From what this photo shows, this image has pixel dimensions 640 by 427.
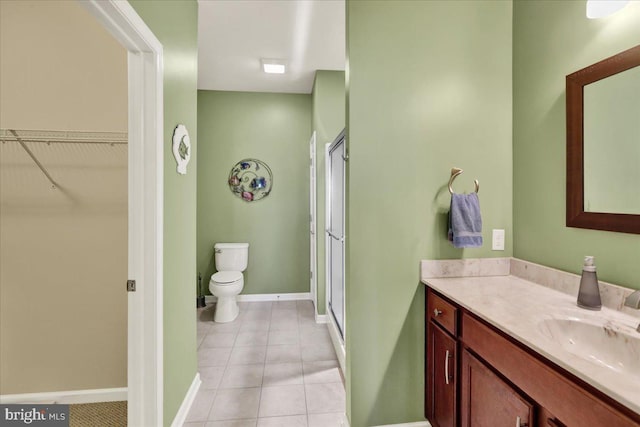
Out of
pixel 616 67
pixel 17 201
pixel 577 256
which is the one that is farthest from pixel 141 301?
pixel 616 67

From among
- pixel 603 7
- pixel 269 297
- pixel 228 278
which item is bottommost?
pixel 269 297

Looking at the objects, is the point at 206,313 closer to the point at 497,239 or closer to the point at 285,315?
the point at 285,315

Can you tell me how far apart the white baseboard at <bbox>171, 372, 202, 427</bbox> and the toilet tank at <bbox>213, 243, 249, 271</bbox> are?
1.54 m

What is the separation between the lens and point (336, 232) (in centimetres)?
277

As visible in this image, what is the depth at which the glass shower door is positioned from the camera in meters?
2.52

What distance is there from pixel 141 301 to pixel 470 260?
5.61 ft

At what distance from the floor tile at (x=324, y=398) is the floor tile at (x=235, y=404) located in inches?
13.9

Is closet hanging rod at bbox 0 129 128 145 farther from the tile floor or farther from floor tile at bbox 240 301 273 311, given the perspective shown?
floor tile at bbox 240 301 273 311

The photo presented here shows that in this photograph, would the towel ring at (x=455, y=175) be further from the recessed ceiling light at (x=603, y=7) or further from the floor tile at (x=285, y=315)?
the floor tile at (x=285, y=315)

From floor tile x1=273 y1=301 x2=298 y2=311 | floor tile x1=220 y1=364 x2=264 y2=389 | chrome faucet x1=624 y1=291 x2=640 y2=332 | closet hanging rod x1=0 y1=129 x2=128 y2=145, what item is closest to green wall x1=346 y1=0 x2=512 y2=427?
chrome faucet x1=624 y1=291 x2=640 y2=332

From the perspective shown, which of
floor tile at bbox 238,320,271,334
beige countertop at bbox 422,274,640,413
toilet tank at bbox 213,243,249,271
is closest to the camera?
beige countertop at bbox 422,274,640,413

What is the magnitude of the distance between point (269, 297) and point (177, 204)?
8.39ft

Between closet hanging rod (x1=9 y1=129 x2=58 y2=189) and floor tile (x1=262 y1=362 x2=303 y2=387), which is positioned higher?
closet hanging rod (x1=9 y1=129 x2=58 y2=189)

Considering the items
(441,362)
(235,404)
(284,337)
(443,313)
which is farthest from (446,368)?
(284,337)
